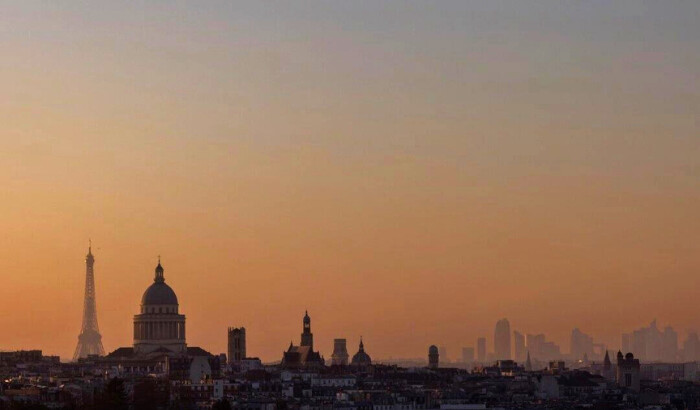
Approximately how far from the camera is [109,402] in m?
112

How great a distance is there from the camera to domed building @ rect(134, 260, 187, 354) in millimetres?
196625

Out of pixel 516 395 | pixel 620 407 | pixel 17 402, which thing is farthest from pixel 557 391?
pixel 17 402

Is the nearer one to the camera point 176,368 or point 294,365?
point 176,368

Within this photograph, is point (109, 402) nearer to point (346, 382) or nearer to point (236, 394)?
point (236, 394)

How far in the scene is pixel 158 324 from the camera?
19750 centimetres

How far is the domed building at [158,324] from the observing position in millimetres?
196625

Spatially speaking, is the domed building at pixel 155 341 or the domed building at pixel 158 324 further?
the domed building at pixel 158 324

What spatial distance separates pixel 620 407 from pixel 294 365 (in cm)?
5193

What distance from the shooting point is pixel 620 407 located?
152 meters

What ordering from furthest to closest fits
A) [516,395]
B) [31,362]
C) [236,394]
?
1. [31,362]
2. [516,395]
3. [236,394]

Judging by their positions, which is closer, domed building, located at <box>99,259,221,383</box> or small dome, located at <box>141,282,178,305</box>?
domed building, located at <box>99,259,221,383</box>

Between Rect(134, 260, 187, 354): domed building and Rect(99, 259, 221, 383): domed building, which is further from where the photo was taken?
Rect(134, 260, 187, 354): domed building

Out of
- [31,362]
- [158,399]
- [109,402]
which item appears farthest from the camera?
[31,362]

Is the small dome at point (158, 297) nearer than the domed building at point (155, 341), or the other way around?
the domed building at point (155, 341)
